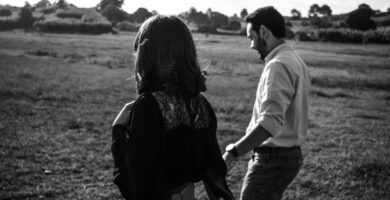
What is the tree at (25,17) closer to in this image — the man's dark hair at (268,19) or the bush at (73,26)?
the bush at (73,26)

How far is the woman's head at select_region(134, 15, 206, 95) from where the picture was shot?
79.0 inches

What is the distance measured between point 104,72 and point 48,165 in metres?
13.4

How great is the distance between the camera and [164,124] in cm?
197

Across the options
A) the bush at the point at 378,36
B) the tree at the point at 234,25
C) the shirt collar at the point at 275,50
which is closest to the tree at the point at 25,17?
the tree at the point at 234,25

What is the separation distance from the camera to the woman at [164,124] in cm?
189

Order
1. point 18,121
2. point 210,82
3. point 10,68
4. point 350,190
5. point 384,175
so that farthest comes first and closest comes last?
1. point 10,68
2. point 210,82
3. point 18,121
4. point 384,175
5. point 350,190

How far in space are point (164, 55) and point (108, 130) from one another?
6.67m

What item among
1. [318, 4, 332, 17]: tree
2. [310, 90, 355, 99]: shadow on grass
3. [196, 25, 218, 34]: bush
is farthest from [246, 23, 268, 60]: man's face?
[318, 4, 332, 17]: tree

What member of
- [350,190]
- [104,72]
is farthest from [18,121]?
[104,72]

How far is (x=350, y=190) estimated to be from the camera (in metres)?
5.59

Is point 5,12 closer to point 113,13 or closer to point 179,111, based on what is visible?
point 113,13

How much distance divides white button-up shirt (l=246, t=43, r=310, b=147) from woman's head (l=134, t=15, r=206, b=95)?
756 mm

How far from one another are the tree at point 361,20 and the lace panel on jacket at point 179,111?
41457 mm

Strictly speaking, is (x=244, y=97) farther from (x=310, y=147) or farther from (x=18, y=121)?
(x=18, y=121)
